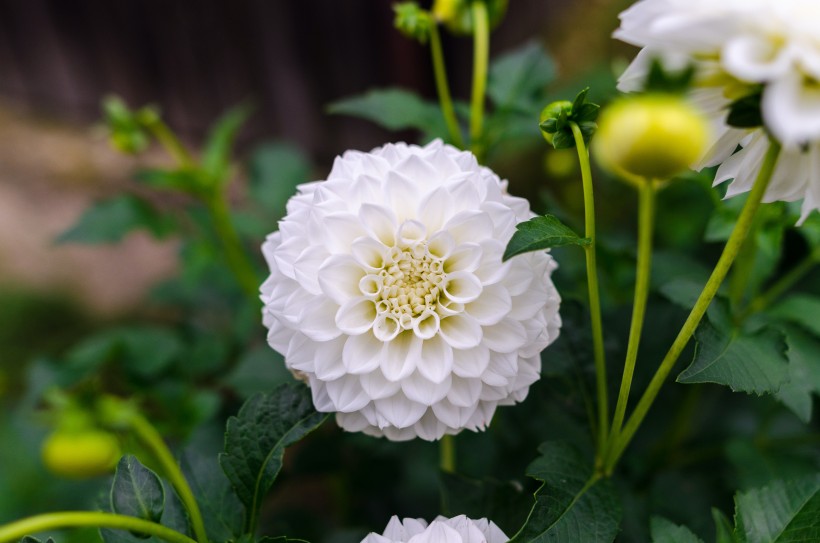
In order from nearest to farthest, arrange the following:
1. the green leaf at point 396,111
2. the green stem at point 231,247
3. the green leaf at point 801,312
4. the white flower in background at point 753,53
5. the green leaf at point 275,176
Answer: the white flower in background at point 753,53 → the green leaf at point 801,312 → the green leaf at point 396,111 → the green stem at point 231,247 → the green leaf at point 275,176

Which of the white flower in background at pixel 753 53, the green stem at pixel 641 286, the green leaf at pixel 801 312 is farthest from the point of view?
the green leaf at pixel 801 312

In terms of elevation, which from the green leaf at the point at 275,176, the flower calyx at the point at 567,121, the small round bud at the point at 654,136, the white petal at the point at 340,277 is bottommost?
the green leaf at the point at 275,176

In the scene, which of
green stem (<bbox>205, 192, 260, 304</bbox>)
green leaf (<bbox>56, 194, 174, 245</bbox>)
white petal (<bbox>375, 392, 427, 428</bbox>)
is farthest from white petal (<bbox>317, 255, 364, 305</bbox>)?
green leaf (<bbox>56, 194, 174, 245</bbox>)

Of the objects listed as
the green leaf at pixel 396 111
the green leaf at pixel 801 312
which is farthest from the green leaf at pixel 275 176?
the green leaf at pixel 801 312

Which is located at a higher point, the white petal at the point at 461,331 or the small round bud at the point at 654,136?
the small round bud at the point at 654,136

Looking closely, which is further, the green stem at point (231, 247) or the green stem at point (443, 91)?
the green stem at point (231, 247)

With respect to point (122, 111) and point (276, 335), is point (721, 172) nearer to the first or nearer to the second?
point (276, 335)

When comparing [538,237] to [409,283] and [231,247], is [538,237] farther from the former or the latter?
[231,247]

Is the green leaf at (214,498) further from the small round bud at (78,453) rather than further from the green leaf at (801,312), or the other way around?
the green leaf at (801,312)
